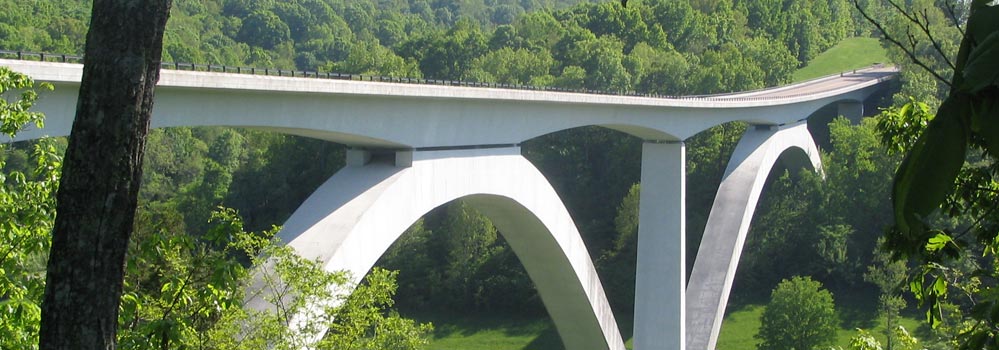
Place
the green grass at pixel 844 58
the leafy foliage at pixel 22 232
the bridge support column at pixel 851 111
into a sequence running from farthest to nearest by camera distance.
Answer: the green grass at pixel 844 58, the bridge support column at pixel 851 111, the leafy foliage at pixel 22 232

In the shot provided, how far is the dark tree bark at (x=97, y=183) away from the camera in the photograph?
384 cm

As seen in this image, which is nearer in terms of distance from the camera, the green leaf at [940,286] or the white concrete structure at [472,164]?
the green leaf at [940,286]

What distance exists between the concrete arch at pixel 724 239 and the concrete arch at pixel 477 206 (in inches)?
212

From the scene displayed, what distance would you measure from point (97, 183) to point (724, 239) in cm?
3420

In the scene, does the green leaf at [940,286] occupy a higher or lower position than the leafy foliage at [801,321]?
higher

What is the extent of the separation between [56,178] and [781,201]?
4572cm

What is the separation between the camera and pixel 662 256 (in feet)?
104

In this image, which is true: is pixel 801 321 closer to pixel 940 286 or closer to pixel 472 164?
pixel 472 164

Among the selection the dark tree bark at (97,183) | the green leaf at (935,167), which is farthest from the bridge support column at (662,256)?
the green leaf at (935,167)

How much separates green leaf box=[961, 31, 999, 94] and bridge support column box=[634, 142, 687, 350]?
30182 millimetres

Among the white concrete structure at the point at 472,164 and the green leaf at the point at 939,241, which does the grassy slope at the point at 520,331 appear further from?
the green leaf at the point at 939,241

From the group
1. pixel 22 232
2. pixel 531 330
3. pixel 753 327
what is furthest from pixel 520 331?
pixel 22 232

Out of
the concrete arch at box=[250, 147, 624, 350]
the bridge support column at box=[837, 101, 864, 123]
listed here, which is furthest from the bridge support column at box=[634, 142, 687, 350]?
the bridge support column at box=[837, 101, 864, 123]

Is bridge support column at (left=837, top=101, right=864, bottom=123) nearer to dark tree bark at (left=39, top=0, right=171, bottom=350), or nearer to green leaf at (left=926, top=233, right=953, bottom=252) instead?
green leaf at (left=926, top=233, right=953, bottom=252)
